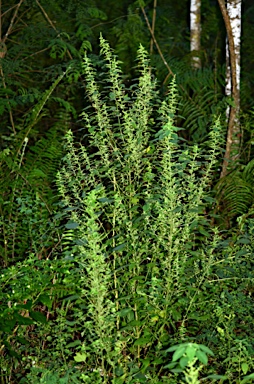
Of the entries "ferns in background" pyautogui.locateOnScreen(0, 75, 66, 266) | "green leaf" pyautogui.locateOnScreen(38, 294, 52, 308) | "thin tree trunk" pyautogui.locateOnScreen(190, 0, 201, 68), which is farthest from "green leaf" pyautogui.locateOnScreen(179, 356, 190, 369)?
"thin tree trunk" pyautogui.locateOnScreen(190, 0, 201, 68)

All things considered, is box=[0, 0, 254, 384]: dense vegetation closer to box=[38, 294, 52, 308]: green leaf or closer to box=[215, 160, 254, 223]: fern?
box=[38, 294, 52, 308]: green leaf

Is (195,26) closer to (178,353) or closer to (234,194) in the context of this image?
(234,194)

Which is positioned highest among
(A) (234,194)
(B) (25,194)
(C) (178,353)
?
(C) (178,353)

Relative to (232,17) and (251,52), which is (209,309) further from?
(251,52)

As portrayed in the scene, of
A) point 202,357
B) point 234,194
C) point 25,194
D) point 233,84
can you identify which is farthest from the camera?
point 233,84

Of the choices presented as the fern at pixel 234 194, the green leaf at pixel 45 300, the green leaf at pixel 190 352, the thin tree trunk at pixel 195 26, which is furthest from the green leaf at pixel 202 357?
the thin tree trunk at pixel 195 26

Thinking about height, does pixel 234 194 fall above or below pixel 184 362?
below

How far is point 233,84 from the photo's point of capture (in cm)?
517

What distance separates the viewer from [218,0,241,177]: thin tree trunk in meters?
4.93

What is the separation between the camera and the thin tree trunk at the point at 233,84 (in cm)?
493

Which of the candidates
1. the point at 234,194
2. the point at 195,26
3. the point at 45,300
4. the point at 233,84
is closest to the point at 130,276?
the point at 45,300

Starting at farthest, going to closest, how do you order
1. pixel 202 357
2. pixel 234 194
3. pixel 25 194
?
pixel 234 194 → pixel 25 194 → pixel 202 357

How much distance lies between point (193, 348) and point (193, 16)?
6.06m

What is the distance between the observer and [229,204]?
481cm
